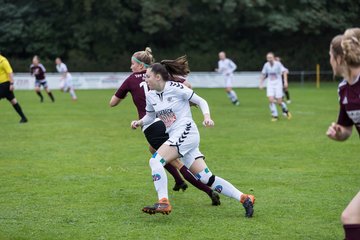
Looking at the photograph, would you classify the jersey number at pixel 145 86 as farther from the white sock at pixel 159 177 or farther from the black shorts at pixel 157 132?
the white sock at pixel 159 177

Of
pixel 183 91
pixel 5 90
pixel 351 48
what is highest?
pixel 351 48

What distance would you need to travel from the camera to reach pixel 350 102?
17.3ft

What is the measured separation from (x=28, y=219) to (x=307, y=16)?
44476 millimetres

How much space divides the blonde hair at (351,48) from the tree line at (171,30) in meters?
43.5

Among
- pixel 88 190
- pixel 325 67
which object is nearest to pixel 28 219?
pixel 88 190

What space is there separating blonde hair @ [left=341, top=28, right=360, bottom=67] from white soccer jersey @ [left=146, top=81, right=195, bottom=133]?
2.80 m

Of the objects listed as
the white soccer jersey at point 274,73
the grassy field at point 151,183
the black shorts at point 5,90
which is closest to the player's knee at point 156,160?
the grassy field at point 151,183

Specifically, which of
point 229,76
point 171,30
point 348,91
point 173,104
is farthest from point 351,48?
point 171,30

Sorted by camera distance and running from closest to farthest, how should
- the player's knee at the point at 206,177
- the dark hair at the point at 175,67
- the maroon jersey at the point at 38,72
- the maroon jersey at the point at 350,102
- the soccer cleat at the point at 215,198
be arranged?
the maroon jersey at the point at 350,102
the player's knee at the point at 206,177
the dark hair at the point at 175,67
the soccer cleat at the point at 215,198
the maroon jersey at the point at 38,72

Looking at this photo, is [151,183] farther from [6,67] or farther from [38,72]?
[38,72]

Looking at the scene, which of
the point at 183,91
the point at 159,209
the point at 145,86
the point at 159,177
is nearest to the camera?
the point at 159,209

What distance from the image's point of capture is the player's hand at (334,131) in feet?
17.5

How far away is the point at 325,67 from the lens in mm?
51844

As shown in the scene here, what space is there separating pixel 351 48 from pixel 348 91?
407 millimetres
